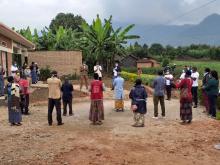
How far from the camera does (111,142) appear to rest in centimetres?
1183

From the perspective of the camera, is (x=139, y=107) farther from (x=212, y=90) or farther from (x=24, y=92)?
(x=24, y=92)

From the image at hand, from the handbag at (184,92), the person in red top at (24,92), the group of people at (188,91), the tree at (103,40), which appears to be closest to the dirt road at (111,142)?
the group of people at (188,91)

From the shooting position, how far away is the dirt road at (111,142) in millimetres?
10305

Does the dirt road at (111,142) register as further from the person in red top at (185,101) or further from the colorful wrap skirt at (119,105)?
the colorful wrap skirt at (119,105)

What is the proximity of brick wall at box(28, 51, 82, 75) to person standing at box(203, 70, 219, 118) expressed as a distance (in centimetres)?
2054

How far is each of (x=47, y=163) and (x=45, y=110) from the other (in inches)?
341

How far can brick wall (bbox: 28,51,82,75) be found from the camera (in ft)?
118

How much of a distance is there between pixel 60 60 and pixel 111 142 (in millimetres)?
24854

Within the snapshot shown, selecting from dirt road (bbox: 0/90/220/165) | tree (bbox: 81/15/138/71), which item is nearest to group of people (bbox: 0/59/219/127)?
dirt road (bbox: 0/90/220/165)

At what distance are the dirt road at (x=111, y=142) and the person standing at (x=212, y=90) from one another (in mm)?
461

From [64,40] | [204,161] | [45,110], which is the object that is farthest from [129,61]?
[204,161]

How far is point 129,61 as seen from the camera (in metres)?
56.3

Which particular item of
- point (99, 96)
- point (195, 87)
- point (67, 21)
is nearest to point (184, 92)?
point (99, 96)

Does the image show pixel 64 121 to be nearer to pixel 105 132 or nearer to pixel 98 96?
pixel 98 96
